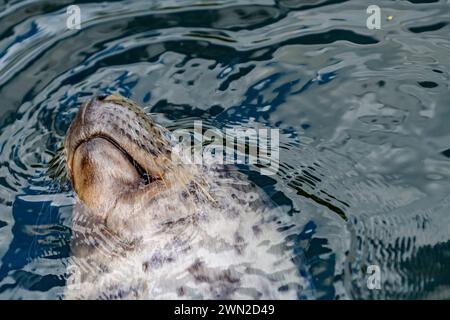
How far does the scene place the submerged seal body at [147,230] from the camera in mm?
4215

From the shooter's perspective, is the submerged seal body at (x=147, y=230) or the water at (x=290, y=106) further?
the water at (x=290, y=106)

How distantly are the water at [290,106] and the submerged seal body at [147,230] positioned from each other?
30 centimetres

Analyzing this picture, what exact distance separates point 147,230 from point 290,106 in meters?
1.99

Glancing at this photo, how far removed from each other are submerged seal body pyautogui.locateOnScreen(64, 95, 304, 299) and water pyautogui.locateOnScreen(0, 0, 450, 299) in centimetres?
30

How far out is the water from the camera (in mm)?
4703

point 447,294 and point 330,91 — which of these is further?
point 330,91

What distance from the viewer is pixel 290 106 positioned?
5.91 meters

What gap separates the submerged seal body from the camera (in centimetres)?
421

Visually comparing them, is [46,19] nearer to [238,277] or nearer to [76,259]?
[76,259]

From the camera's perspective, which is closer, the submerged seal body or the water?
the submerged seal body

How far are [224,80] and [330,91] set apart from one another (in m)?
0.88

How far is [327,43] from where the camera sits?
6422 millimetres
